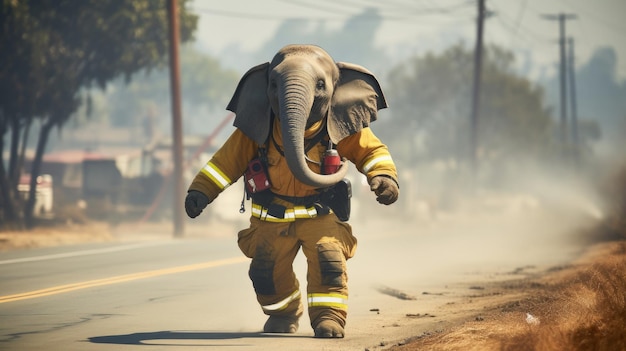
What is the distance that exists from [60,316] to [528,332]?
15.5ft

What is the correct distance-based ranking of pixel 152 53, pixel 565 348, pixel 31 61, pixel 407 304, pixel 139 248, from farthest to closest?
pixel 152 53 < pixel 31 61 < pixel 139 248 < pixel 407 304 < pixel 565 348

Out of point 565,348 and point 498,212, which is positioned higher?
point 498,212

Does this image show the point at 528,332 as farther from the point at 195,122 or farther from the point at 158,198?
the point at 195,122

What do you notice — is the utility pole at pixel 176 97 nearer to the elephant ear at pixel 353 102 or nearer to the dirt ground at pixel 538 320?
the dirt ground at pixel 538 320

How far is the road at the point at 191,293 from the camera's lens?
885cm

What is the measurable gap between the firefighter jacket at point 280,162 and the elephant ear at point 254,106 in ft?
0.45

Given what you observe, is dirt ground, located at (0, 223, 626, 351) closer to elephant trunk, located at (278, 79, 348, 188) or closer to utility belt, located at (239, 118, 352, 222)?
utility belt, located at (239, 118, 352, 222)

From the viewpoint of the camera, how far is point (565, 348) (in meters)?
6.90

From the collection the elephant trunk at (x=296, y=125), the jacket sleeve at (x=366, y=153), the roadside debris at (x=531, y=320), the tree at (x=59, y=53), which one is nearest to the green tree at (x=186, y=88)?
the tree at (x=59, y=53)

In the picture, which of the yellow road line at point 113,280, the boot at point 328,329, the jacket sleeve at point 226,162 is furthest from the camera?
the yellow road line at point 113,280

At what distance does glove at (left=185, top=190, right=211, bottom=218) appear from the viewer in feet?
29.4

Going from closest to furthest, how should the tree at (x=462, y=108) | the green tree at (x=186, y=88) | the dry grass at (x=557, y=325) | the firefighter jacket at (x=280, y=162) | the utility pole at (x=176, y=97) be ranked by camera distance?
the dry grass at (x=557, y=325) < the firefighter jacket at (x=280, y=162) < the utility pole at (x=176, y=97) < the tree at (x=462, y=108) < the green tree at (x=186, y=88)

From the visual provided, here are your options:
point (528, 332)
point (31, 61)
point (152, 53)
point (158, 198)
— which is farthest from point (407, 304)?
point (158, 198)

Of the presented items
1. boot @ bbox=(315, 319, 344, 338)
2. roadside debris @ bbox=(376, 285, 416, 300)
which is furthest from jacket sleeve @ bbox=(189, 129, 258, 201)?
roadside debris @ bbox=(376, 285, 416, 300)
